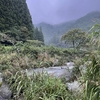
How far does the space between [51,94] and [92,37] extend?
2223mm

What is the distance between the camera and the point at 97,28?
66.6 inches

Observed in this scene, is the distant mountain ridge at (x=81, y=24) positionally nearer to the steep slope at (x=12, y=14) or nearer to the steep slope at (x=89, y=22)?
the steep slope at (x=89, y=22)

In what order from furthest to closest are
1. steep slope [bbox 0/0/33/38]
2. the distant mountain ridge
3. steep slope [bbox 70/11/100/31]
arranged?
steep slope [bbox 0/0/33/38]
the distant mountain ridge
steep slope [bbox 70/11/100/31]

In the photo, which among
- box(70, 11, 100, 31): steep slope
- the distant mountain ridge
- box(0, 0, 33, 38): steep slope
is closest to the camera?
box(70, 11, 100, 31): steep slope

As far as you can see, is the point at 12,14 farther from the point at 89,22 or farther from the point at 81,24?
the point at 81,24

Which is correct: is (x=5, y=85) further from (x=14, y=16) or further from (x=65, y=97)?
(x=14, y=16)

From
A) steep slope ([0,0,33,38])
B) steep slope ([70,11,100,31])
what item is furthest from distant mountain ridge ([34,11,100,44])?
steep slope ([0,0,33,38])

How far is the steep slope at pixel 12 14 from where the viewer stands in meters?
19.4

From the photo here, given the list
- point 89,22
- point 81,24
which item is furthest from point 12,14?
point 81,24

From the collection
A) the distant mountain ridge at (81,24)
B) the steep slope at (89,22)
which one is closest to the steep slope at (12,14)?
the distant mountain ridge at (81,24)

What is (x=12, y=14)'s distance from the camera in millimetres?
21781

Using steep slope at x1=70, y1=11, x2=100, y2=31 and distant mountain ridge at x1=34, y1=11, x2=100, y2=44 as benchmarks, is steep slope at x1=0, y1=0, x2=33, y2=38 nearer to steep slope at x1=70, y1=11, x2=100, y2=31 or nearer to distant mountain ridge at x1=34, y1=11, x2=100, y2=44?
distant mountain ridge at x1=34, y1=11, x2=100, y2=44

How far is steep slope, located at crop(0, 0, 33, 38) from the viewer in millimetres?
19416

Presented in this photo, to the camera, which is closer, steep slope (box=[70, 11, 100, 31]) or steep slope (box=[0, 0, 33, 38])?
steep slope (box=[70, 11, 100, 31])
